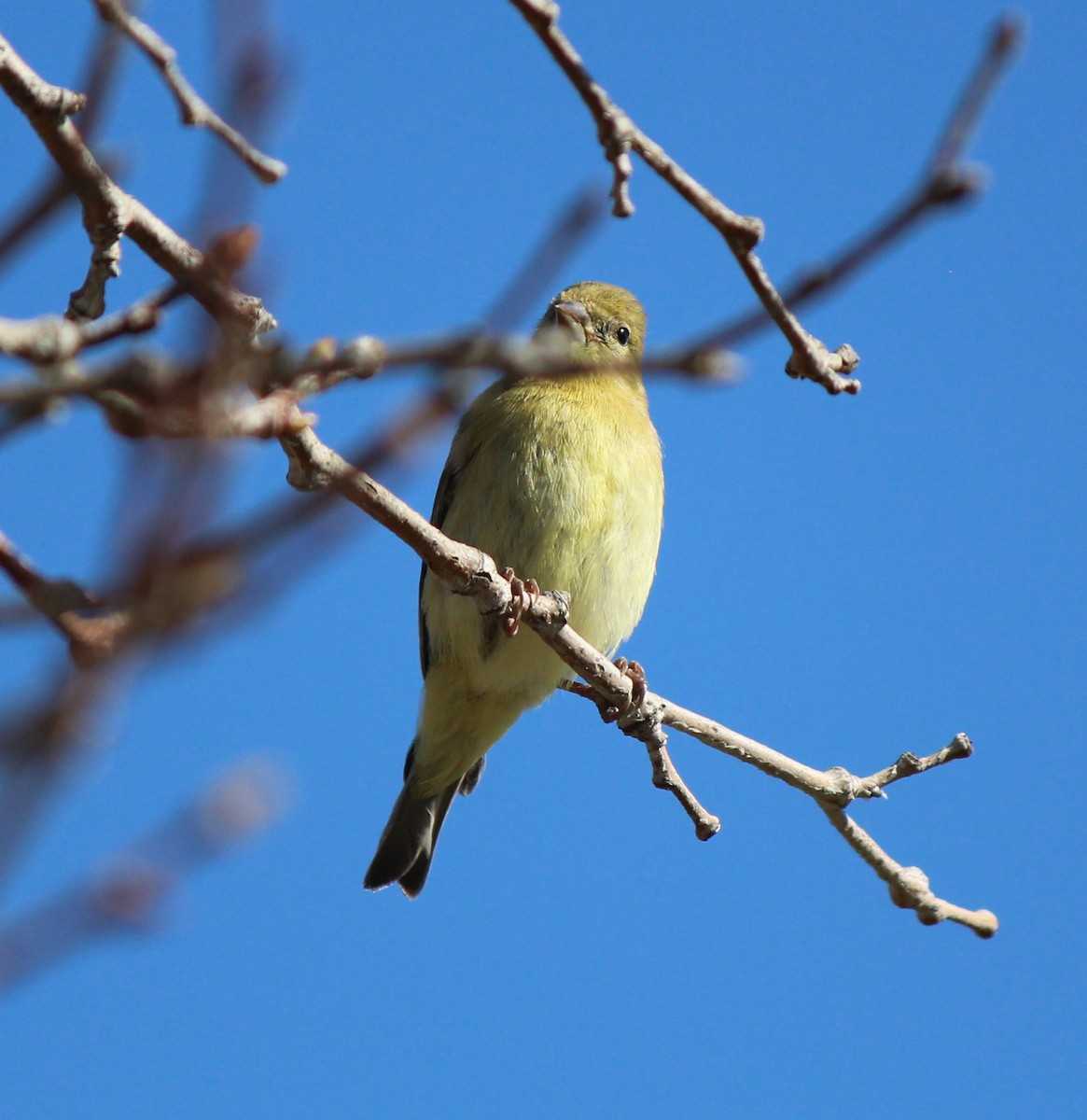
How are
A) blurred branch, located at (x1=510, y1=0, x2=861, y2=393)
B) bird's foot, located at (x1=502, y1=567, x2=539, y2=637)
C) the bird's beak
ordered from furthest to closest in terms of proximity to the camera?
the bird's beak
bird's foot, located at (x1=502, y1=567, x2=539, y2=637)
blurred branch, located at (x1=510, y1=0, x2=861, y2=393)

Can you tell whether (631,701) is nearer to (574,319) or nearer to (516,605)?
(516,605)

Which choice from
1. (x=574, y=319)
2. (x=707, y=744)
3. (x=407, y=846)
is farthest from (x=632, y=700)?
(x=574, y=319)

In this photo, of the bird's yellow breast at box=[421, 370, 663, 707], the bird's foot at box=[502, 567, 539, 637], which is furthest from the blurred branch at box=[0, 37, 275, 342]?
the bird's yellow breast at box=[421, 370, 663, 707]

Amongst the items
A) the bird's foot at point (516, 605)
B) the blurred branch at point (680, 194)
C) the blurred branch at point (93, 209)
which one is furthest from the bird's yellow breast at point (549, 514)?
the blurred branch at point (680, 194)

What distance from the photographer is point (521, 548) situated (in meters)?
5.77

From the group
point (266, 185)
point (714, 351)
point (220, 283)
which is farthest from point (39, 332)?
point (266, 185)

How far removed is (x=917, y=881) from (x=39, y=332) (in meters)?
4.21

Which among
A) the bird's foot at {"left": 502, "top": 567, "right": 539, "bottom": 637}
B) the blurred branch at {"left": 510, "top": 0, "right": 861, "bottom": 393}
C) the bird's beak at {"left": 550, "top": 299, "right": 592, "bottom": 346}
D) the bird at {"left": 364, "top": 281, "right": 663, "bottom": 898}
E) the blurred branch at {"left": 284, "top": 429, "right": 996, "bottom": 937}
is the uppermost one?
the bird's beak at {"left": 550, "top": 299, "right": 592, "bottom": 346}

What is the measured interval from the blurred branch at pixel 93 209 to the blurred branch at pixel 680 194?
0.77 m

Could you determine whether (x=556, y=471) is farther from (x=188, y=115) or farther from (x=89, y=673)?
(x=89, y=673)

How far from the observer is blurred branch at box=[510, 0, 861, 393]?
244 centimetres

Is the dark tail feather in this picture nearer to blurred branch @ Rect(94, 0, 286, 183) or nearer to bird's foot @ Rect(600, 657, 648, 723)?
bird's foot @ Rect(600, 657, 648, 723)

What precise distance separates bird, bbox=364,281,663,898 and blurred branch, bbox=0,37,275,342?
2.50 meters

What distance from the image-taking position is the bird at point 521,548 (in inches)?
228
